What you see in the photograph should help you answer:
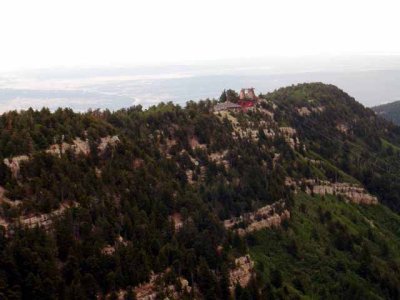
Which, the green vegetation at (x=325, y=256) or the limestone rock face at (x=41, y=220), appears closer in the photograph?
the limestone rock face at (x=41, y=220)

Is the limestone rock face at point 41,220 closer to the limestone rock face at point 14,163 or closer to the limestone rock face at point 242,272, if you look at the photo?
the limestone rock face at point 14,163

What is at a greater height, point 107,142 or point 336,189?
point 107,142

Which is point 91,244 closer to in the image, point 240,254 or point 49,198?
point 49,198

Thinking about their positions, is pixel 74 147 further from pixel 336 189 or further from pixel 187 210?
pixel 336 189

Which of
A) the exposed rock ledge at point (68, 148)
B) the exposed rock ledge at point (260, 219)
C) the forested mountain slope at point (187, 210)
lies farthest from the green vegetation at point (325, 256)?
the exposed rock ledge at point (68, 148)

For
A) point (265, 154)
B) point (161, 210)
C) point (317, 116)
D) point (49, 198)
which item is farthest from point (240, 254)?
point (317, 116)

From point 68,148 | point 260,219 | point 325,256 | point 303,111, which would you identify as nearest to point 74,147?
point 68,148

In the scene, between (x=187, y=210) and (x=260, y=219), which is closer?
(x=187, y=210)
